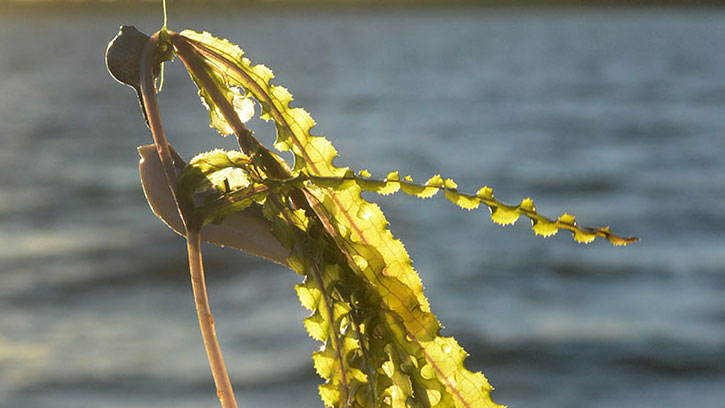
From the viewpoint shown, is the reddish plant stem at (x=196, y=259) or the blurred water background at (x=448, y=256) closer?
the reddish plant stem at (x=196, y=259)

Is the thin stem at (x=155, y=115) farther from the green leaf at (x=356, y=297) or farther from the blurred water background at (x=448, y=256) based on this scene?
the blurred water background at (x=448, y=256)

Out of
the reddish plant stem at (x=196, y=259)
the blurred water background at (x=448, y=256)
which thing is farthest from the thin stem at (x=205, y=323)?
the blurred water background at (x=448, y=256)

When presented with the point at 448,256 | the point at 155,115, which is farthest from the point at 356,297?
the point at 448,256

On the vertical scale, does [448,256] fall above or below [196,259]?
above

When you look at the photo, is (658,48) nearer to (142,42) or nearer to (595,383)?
(595,383)

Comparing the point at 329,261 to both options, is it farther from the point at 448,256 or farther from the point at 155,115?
the point at 448,256

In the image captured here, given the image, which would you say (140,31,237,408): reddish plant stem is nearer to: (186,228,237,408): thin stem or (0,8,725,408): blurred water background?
(186,228,237,408): thin stem

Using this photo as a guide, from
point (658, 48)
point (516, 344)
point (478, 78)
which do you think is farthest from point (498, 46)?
point (516, 344)

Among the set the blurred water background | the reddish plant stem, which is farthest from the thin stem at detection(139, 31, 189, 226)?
the blurred water background
